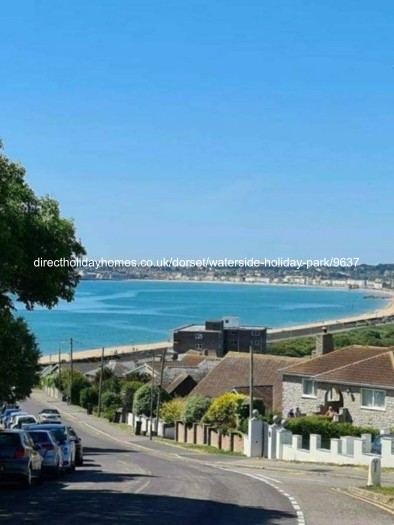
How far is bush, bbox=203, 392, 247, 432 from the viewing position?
169 feet

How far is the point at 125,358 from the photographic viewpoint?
406 feet

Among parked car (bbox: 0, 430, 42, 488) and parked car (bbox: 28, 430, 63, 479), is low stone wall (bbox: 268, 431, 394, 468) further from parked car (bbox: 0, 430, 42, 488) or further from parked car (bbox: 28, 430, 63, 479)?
parked car (bbox: 0, 430, 42, 488)

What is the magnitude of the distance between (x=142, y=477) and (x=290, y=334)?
462 feet

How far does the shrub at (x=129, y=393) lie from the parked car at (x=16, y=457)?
54.0m

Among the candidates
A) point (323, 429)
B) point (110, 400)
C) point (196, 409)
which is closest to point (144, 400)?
point (110, 400)

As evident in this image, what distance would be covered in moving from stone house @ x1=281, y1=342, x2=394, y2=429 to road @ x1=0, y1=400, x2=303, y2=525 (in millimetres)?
19054

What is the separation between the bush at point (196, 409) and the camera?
190 feet

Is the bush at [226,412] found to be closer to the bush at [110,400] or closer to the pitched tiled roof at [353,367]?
the pitched tiled roof at [353,367]

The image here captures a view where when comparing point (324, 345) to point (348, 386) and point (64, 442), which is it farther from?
point (64, 442)

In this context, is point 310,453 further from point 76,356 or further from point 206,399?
point 76,356

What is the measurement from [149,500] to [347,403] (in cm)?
3158

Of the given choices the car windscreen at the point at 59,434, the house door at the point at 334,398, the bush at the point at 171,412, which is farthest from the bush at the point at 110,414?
the car windscreen at the point at 59,434

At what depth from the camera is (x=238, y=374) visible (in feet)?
220

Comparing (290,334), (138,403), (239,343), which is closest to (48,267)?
(138,403)
